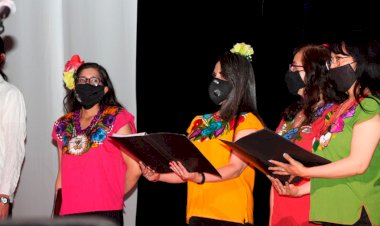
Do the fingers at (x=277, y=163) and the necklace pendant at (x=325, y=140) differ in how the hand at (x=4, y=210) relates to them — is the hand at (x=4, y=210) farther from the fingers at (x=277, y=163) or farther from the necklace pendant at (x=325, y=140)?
the necklace pendant at (x=325, y=140)

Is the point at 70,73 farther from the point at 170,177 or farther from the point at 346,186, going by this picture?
the point at 346,186

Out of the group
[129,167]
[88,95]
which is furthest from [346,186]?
[88,95]

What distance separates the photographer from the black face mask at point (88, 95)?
12.3 feet

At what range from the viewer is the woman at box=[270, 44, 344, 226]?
3100mm

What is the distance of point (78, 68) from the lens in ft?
12.8

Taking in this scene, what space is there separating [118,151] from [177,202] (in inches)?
31.7

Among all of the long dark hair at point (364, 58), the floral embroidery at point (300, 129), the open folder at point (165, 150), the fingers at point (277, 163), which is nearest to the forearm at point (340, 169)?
the fingers at point (277, 163)

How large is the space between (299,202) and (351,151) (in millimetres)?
522

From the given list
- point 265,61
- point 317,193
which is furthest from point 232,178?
point 265,61

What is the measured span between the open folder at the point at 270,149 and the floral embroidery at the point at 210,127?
520 mm

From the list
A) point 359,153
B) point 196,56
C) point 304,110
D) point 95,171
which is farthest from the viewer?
point 196,56

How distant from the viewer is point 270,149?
2729 millimetres

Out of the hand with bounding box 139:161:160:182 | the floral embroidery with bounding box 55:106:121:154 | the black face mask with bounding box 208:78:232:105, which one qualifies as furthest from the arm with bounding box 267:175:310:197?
the floral embroidery with bounding box 55:106:121:154

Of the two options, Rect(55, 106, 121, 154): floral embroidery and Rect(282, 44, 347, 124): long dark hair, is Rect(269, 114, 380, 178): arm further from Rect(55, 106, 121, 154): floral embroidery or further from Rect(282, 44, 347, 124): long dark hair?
Rect(55, 106, 121, 154): floral embroidery
